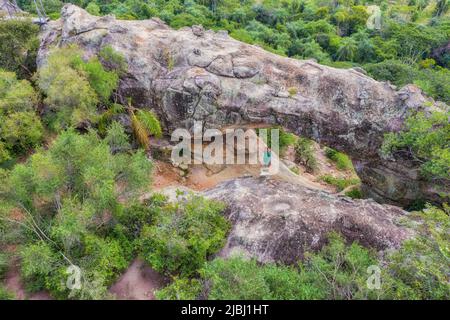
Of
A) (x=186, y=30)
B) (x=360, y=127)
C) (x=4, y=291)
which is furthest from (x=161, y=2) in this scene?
(x=4, y=291)

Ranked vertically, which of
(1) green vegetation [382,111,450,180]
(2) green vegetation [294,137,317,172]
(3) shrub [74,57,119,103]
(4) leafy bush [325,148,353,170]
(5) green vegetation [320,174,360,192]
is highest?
(3) shrub [74,57,119,103]

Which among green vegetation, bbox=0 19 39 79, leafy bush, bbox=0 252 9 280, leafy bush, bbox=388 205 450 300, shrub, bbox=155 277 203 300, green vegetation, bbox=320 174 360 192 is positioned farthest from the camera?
green vegetation, bbox=320 174 360 192

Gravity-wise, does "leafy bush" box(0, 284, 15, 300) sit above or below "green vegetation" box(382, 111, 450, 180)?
below

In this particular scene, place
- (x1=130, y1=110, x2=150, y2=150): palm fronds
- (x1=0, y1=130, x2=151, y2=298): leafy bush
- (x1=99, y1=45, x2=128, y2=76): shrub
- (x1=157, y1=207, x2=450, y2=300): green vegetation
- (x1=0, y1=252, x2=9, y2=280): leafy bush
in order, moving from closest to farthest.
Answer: (x1=157, y1=207, x2=450, y2=300): green vegetation < (x1=0, y1=130, x2=151, y2=298): leafy bush < (x1=0, y1=252, x2=9, y2=280): leafy bush < (x1=130, y1=110, x2=150, y2=150): palm fronds < (x1=99, y1=45, x2=128, y2=76): shrub

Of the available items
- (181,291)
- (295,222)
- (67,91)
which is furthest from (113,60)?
(181,291)

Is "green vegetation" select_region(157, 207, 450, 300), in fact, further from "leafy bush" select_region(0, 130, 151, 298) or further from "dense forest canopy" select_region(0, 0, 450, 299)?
"leafy bush" select_region(0, 130, 151, 298)

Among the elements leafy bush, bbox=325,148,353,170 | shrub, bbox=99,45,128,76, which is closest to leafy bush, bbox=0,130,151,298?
shrub, bbox=99,45,128,76

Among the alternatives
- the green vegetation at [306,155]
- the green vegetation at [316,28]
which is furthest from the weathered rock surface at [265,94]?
the green vegetation at [316,28]
